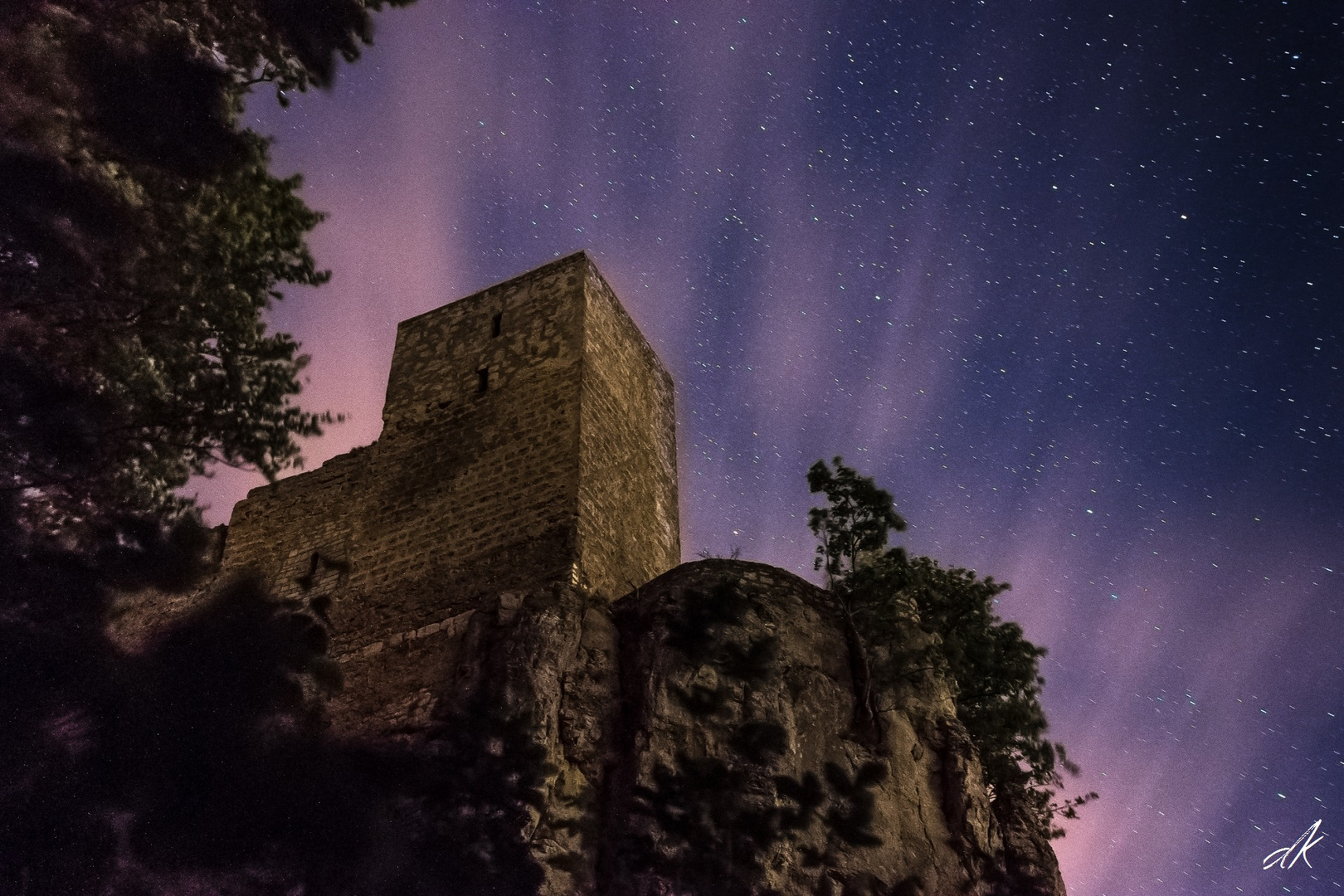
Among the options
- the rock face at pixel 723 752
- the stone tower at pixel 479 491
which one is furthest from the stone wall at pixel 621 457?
the rock face at pixel 723 752

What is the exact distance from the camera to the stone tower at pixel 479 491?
14.9 meters

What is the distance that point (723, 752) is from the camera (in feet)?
43.4

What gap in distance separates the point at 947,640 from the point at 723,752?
6110 mm

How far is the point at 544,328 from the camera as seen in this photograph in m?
17.4

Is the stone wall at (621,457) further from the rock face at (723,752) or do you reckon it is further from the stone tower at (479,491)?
the rock face at (723,752)

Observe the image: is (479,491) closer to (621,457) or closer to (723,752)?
(621,457)

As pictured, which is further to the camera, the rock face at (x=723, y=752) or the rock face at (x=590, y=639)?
the rock face at (x=590, y=639)

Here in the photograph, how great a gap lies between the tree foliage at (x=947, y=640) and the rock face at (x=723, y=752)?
523mm

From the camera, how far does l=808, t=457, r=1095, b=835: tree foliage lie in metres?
15.9

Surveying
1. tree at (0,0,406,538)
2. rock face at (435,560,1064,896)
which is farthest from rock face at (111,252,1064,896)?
tree at (0,0,406,538)

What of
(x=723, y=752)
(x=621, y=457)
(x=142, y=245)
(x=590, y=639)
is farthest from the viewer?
(x=621, y=457)

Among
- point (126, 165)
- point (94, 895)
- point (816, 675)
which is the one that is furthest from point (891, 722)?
point (126, 165)

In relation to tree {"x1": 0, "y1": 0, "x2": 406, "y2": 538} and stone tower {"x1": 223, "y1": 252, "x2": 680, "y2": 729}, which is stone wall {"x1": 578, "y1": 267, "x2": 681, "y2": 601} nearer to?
stone tower {"x1": 223, "y1": 252, "x2": 680, "y2": 729}

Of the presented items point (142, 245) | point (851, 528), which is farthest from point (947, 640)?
point (142, 245)
